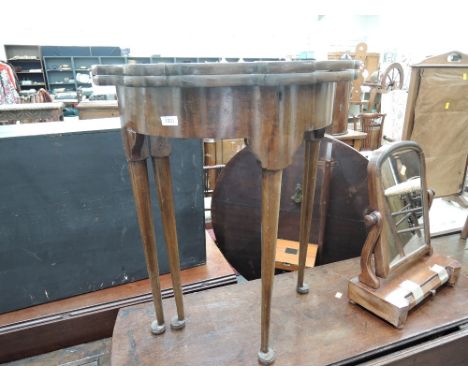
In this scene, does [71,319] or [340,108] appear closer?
[340,108]

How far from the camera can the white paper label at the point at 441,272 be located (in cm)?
103

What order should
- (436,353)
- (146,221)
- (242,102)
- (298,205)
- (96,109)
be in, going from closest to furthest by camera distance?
(242,102) → (146,221) → (436,353) → (298,205) → (96,109)

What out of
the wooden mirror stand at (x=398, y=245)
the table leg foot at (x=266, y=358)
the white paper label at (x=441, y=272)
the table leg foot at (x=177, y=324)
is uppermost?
the wooden mirror stand at (x=398, y=245)

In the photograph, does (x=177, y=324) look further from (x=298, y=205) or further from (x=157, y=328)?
(x=298, y=205)

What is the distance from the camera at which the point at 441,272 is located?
3.39 ft

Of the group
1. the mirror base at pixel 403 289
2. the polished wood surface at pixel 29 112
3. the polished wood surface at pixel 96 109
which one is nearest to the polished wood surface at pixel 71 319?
the mirror base at pixel 403 289

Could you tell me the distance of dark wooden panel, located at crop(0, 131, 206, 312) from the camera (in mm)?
944

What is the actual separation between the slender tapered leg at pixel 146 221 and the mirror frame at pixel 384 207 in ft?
1.96

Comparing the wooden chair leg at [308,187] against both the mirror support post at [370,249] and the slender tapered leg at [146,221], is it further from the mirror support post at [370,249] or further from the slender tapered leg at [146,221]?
the slender tapered leg at [146,221]

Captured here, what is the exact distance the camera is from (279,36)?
6.68 metres

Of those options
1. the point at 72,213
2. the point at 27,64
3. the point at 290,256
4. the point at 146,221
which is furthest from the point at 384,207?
the point at 27,64

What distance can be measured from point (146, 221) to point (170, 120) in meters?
0.33

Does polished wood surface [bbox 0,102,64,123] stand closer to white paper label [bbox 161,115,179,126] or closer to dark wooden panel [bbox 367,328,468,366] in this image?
white paper label [bbox 161,115,179,126]

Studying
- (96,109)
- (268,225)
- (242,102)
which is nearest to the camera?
(242,102)
